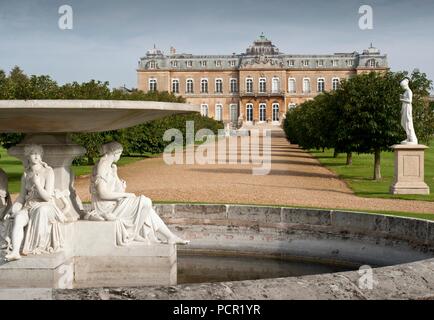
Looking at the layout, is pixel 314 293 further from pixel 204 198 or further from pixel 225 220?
pixel 204 198

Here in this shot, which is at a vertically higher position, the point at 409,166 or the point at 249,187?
the point at 409,166

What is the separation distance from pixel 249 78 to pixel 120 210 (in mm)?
78491

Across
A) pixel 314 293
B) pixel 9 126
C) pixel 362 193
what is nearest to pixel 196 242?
pixel 9 126

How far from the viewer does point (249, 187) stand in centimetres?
1672

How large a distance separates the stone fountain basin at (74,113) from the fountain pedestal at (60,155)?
19 cm

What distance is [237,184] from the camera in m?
17.5

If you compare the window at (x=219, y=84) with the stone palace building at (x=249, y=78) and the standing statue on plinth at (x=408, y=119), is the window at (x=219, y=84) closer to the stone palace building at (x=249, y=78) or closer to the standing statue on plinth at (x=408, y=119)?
the stone palace building at (x=249, y=78)

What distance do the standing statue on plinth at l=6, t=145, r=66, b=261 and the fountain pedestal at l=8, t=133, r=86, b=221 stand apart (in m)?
0.28

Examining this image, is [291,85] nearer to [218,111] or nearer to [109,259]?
[218,111]

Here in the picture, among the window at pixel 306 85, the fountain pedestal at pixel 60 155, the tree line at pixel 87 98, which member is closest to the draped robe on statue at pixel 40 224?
the fountain pedestal at pixel 60 155

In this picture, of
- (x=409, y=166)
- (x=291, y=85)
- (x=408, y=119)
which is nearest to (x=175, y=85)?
(x=291, y=85)

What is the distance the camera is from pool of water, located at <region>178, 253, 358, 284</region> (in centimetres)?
662

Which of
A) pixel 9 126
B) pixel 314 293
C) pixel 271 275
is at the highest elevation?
pixel 9 126

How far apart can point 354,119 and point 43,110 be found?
1529cm
